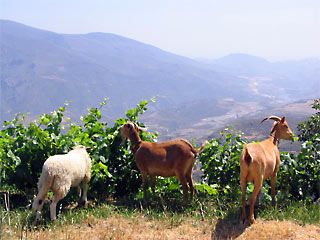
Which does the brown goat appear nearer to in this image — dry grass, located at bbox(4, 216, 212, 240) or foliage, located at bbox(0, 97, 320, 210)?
foliage, located at bbox(0, 97, 320, 210)

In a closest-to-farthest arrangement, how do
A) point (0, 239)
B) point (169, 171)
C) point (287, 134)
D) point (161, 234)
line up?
1. point (0, 239)
2. point (161, 234)
3. point (169, 171)
4. point (287, 134)

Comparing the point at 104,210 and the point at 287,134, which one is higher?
the point at 287,134

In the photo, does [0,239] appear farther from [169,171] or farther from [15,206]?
[169,171]

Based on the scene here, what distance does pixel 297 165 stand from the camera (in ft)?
25.8

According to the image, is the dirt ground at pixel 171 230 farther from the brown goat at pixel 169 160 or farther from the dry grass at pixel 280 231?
the brown goat at pixel 169 160

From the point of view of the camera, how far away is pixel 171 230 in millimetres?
6391

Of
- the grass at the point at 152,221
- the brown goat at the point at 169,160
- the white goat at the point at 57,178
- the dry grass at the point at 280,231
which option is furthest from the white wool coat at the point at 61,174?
A: the dry grass at the point at 280,231

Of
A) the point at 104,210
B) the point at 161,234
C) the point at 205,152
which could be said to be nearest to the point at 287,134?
the point at 205,152

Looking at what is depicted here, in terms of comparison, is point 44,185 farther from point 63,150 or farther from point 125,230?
point 125,230

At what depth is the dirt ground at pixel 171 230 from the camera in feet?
19.5

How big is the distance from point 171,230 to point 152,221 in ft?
1.75

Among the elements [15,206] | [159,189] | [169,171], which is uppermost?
[169,171]

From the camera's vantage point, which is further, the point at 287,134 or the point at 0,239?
the point at 287,134

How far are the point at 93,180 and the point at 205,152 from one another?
9.48ft
